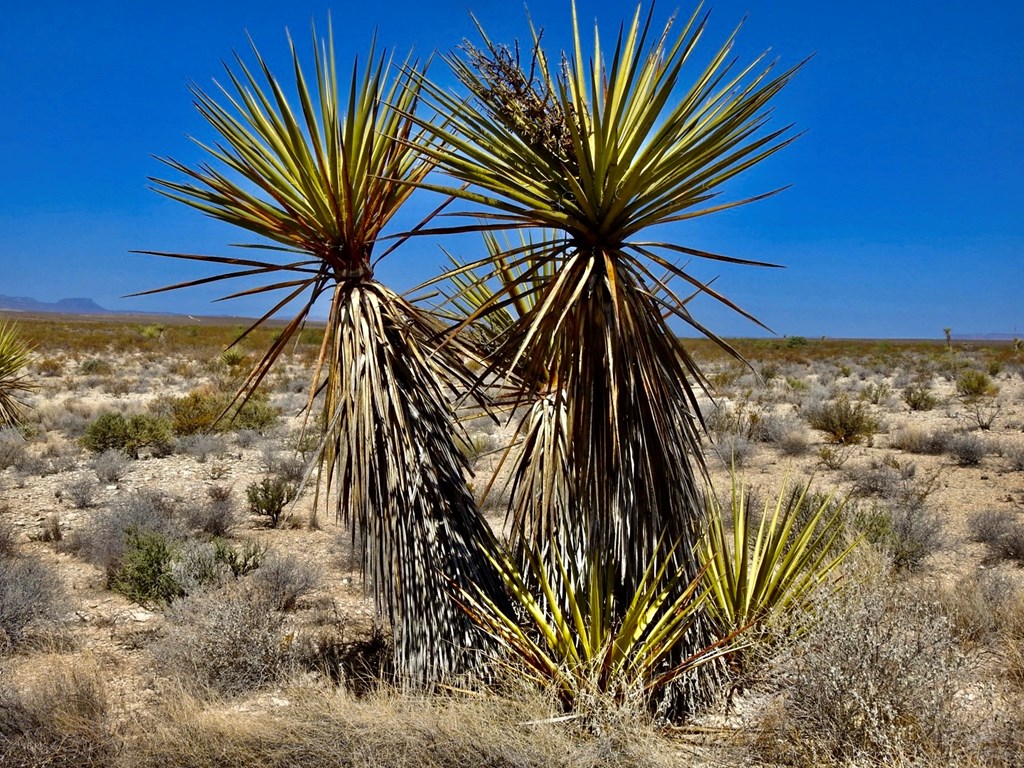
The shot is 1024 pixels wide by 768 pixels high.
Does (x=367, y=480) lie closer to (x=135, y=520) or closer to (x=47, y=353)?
(x=135, y=520)

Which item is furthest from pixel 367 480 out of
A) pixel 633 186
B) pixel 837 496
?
pixel 837 496

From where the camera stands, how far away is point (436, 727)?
3.01 metres

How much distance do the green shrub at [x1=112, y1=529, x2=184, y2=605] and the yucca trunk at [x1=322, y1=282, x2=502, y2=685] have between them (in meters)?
2.73

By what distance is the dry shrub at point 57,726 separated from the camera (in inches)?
121

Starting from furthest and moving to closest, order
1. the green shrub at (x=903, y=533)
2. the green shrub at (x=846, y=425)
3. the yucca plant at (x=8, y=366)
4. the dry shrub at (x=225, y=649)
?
the green shrub at (x=846, y=425), the yucca plant at (x=8, y=366), the green shrub at (x=903, y=533), the dry shrub at (x=225, y=649)

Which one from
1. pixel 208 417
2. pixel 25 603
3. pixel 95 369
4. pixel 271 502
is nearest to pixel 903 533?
pixel 271 502

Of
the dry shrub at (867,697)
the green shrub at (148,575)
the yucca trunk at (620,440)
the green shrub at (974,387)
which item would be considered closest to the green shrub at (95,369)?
the green shrub at (148,575)

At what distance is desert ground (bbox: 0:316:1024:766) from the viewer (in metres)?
2.90

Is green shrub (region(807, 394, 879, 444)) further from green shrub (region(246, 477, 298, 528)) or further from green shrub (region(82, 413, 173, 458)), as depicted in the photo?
green shrub (region(82, 413, 173, 458))

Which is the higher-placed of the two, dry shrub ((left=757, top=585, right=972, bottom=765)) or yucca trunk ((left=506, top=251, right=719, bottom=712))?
yucca trunk ((left=506, top=251, right=719, bottom=712))

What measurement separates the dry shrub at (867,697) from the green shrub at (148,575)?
4.59 meters

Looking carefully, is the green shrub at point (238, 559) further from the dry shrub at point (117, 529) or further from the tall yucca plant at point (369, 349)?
the tall yucca plant at point (369, 349)

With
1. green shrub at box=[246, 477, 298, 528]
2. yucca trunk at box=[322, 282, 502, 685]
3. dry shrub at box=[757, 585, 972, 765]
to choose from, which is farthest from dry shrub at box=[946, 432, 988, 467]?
green shrub at box=[246, 477, 298, 528]

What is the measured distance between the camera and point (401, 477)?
11.7 feet
